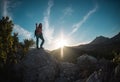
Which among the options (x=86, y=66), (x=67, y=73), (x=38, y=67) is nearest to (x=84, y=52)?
(x=86, y=66)

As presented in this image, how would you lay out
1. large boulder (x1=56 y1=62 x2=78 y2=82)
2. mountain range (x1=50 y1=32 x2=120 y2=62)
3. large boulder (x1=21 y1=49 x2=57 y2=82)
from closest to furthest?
large boulder (x1=21 y1=49 x2=57 y2=82), large boulder (x1=56 y1=62 x2=78 y2=82), mountain range (x1=50 y1=32 x2=120 y2=62)

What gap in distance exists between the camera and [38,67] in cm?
2031

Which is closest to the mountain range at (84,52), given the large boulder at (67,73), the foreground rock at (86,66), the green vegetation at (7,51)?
the foreground rock at (86,66)

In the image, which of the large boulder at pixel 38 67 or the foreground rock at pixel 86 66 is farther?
the foreground rock at pixel 86 66

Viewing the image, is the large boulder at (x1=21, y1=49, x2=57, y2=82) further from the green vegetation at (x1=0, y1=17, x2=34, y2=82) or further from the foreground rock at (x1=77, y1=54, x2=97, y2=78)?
the foreground rock at (x1=77, y1=54, x2=97, y2=78)

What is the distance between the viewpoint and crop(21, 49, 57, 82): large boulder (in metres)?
19.4

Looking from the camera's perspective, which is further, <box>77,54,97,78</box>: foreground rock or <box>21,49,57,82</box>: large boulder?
<box>77,54,97,78</box>: foreground rock

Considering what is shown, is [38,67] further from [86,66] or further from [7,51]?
[86,66]

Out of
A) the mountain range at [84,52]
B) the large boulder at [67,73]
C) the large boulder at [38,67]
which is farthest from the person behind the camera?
the mountain range at [84,52]

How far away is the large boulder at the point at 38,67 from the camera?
1941cm

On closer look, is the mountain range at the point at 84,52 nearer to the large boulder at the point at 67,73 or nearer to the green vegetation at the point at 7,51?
the large boulder at the point at 67,73

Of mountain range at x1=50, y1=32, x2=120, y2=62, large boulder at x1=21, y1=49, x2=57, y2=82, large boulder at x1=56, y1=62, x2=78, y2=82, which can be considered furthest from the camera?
mountain range at x1=50, y1=32, x2=120, y2=62

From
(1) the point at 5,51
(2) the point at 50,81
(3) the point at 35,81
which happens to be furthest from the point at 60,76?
(1) the point at 5,51

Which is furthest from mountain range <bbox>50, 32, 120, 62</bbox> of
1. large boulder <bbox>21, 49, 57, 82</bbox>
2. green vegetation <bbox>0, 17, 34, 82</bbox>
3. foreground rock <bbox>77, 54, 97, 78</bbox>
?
green vegetation <bbox>0, 17, 34, 82</bbox>
